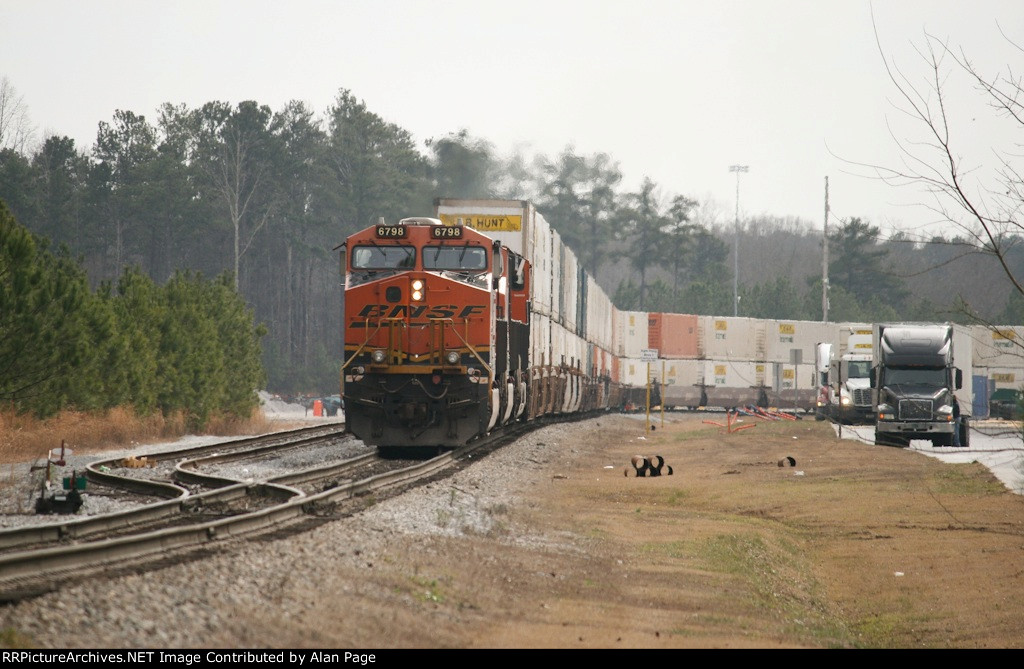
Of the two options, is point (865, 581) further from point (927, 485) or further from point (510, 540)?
point (927, 485)

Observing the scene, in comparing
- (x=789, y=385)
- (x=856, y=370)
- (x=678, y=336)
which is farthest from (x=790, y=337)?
(x=856, y=370)

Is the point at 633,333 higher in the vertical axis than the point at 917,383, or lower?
higher

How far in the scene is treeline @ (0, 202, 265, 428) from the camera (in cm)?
2127

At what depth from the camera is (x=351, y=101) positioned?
262 ft

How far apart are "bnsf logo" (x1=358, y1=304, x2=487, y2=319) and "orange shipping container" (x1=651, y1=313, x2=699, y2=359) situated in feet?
125

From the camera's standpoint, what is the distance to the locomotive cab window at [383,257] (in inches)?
739

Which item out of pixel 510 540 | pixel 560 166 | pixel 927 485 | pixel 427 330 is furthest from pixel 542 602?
pixel 560 166

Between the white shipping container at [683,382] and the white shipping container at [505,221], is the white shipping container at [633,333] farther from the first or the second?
the white shipping container at [505,221]

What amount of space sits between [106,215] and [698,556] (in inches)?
2736

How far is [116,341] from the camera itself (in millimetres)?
25500

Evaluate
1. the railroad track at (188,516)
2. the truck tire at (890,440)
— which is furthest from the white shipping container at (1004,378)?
the railroad track at (188,516)

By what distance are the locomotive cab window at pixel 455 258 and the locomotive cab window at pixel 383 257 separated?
0.87 ft

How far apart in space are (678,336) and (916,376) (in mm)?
28403

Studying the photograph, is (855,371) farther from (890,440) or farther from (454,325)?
(454,325)
